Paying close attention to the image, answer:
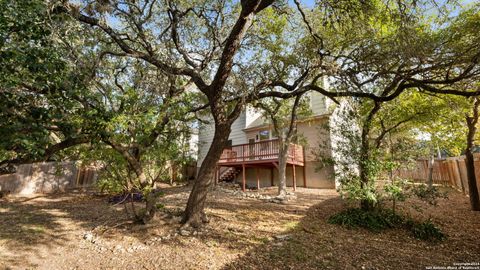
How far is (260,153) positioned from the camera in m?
14.6

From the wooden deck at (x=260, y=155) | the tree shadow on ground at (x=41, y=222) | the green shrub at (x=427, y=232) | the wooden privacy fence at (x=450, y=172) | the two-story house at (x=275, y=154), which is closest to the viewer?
the tree shadow on ground at (x=41, y=222)

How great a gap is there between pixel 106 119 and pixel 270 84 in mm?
4682

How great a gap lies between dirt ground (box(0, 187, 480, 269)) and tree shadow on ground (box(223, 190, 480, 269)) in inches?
0.6

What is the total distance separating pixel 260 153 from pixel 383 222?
333 inches

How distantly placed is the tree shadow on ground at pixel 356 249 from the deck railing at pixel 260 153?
A: 7.05 metres

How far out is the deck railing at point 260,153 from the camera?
14070 millimetres

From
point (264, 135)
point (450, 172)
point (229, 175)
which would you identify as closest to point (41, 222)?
point (229, 175)

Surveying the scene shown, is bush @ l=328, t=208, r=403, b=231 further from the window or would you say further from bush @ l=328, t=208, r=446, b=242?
the window

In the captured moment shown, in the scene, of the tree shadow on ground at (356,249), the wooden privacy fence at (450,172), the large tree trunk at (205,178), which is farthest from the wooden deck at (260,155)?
the large tree trunk at (205,178)

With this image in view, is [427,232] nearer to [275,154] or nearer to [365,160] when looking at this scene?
[365,160]

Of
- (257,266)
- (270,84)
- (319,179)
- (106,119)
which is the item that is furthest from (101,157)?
(319,179)

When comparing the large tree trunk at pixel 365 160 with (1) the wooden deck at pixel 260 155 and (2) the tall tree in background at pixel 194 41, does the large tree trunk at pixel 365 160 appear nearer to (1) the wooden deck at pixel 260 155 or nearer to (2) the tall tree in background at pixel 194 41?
(2) the tall tree in background at pixel 194 41

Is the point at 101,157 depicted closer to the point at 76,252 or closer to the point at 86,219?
the point at 76,252

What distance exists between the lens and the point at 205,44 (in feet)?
28.1
